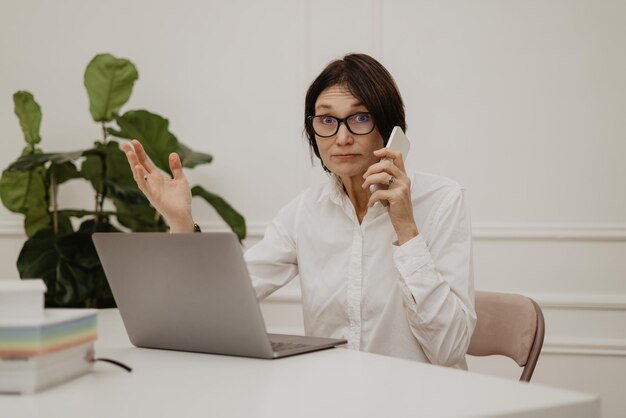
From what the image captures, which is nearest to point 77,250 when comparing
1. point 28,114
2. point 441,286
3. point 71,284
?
point 71,284

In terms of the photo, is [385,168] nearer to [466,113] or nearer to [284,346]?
[284,346]

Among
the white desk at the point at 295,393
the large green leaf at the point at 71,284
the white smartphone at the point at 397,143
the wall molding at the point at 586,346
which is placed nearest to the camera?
the white desk at the point at 295,393

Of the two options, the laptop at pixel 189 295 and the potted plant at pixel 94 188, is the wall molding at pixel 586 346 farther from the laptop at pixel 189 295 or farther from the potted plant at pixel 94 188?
the laptop at pixel 189 295

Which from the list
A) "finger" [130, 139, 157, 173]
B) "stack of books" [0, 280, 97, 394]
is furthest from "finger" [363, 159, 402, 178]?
"stack of books" [0, 280, 97, 394]

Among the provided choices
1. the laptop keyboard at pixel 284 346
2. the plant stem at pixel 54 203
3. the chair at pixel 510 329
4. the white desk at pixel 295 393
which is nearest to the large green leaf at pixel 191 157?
the plant stem at pixel 54 203

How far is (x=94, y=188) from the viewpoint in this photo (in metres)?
3.24

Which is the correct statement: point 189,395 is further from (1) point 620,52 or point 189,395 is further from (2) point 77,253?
(1) point 620,52

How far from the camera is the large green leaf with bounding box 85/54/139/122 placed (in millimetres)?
3168

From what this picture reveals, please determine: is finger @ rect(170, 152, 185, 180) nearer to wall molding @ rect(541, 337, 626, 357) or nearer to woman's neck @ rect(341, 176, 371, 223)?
woman's neck @ rect(341, 176, 371, 223)

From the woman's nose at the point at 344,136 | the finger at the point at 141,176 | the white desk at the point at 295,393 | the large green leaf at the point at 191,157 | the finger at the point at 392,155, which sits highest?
the woman's nose at the point at 344,136

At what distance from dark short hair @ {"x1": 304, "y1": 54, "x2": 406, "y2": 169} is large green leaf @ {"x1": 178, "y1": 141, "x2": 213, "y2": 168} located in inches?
43.2

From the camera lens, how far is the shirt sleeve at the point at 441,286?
A: 1745 mm

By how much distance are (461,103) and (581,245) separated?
2.40ft

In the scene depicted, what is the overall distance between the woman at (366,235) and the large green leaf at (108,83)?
132cm
